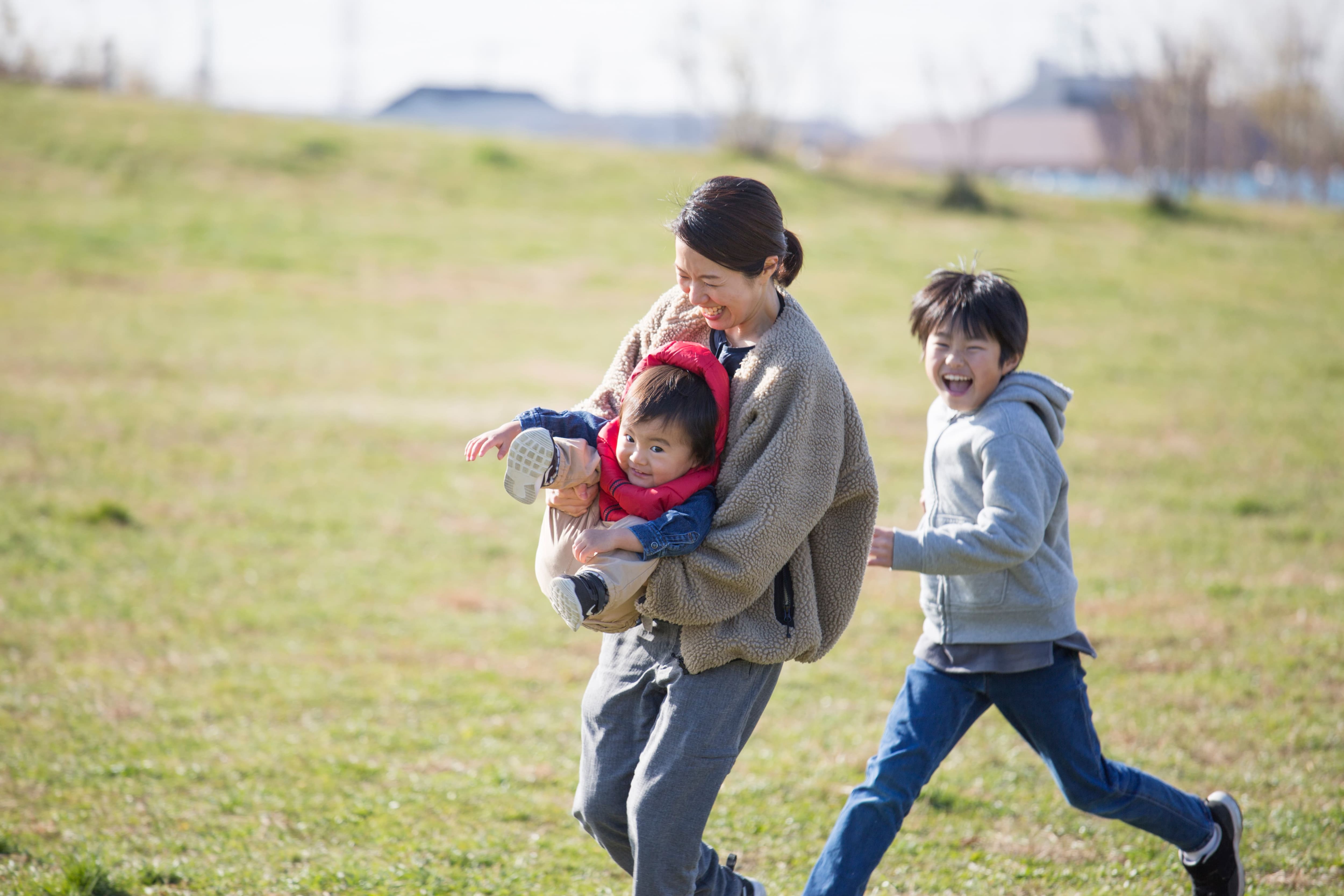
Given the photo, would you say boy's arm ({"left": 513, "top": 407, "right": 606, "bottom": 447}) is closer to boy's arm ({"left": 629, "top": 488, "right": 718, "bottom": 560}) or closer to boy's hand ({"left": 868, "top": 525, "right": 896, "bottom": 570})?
boy's arm ({"left": 629, "top": 488, "right": 718, "bottom": 560})

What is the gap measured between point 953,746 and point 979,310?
1.18 meters

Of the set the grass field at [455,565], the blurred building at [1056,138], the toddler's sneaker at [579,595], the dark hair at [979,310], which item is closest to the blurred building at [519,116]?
the blurred building at [1056,138]

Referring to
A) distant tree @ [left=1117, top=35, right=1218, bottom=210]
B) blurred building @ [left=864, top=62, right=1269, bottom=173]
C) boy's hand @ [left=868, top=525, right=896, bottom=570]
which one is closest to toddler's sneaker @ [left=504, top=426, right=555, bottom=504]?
boy's hand @ [left=868, top=525, right=896, bottom=570]

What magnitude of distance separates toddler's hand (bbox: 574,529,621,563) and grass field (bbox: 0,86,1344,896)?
1512 mm

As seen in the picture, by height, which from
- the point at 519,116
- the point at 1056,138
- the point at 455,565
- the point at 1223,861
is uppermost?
the point at 1056,138

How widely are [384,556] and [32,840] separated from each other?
4.01 metres

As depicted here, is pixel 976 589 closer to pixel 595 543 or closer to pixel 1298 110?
pixel 595 543

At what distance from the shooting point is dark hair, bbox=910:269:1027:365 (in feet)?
10.2

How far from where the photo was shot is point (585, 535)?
255 centimetres

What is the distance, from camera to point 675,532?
2.48 m

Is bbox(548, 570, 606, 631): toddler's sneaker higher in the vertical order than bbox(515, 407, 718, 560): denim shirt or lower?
lower

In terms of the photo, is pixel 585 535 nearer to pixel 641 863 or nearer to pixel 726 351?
pixel 726 351

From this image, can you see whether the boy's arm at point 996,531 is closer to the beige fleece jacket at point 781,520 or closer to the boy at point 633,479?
the beige fleece jacket at point 781,520

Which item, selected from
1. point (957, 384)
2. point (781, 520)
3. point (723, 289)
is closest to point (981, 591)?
point (957, 384)
